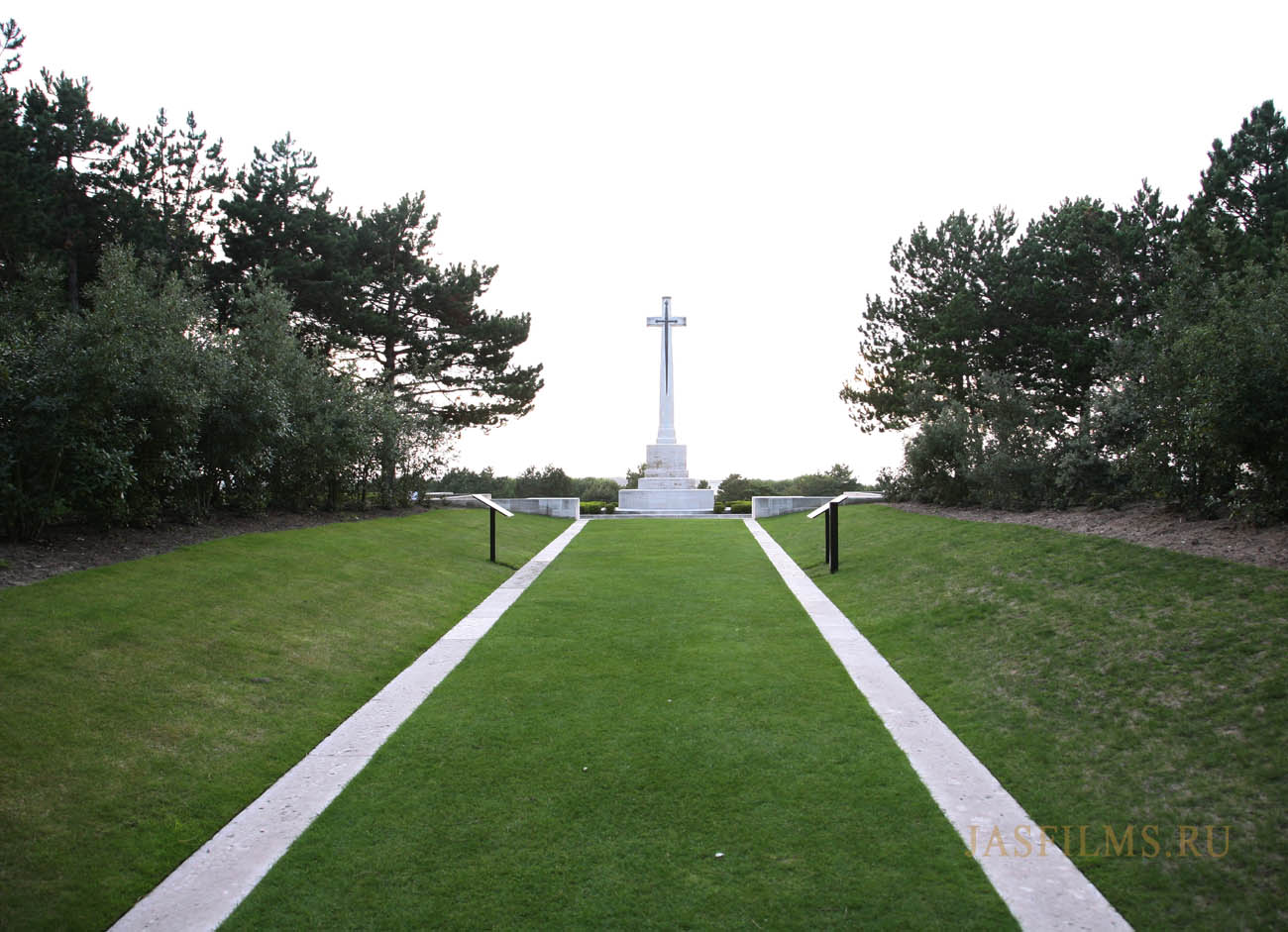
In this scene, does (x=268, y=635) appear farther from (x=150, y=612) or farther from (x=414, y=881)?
(x=414, y=881)

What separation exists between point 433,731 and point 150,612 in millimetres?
3344

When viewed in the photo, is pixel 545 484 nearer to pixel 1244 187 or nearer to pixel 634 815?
pixel 1244 187

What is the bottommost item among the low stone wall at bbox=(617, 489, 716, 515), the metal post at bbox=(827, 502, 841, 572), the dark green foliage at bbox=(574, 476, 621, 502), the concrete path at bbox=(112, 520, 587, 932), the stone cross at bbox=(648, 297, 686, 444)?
the concrete path at bbox=(112, 520, 587, 932)

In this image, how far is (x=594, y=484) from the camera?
36.3m

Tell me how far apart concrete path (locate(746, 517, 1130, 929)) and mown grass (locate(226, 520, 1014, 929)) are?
0.40ft

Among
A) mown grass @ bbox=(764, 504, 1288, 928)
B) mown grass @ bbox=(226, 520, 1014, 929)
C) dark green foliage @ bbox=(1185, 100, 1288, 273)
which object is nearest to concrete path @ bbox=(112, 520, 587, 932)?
mown grass @ bbox=(226, 520, 1014, 929)

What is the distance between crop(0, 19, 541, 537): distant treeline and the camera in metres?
9.60

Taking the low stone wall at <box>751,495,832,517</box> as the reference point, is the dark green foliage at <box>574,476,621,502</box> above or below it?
above

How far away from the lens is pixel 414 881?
365 cm

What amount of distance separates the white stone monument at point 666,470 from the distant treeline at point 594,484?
176 centimetres

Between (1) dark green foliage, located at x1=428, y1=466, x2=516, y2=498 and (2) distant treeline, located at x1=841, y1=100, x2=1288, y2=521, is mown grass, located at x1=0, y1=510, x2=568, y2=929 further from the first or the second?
(1) dark green foliage, located at x1=428, y1=466, x2=516, y2=498

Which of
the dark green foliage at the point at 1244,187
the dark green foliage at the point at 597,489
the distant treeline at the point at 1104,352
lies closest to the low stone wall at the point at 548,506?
the dark green foliage at the point at 597,489

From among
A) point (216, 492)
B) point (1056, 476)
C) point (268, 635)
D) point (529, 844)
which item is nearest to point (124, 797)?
point (529, 844)

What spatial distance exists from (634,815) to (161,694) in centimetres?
367
